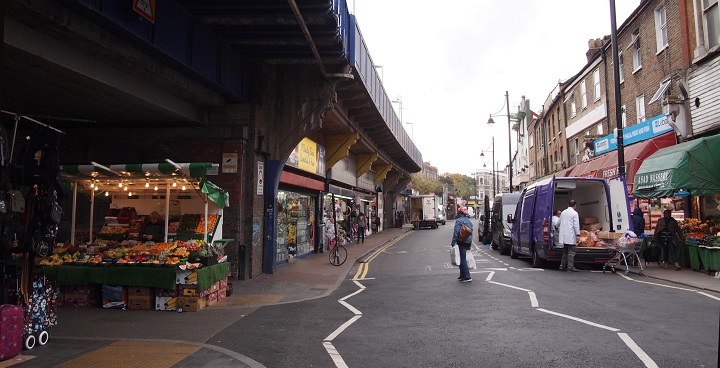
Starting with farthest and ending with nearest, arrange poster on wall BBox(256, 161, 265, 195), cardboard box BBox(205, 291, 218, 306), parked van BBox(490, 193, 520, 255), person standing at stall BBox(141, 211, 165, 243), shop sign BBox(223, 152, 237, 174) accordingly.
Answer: parked van BBox(490, 193, 520, 255), poster on wall BBox(256, 161, 265, 195), shop sign BBox(223, 152, 237, 174), person standing at stall BBox(141, 211, 165, 243), cardboard box BBox(205, 291, 218, 306)

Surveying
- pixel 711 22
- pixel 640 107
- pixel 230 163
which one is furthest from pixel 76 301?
pixel 640 107

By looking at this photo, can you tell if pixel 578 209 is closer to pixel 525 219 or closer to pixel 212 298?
pixel 525 219

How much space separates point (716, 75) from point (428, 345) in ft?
41.8

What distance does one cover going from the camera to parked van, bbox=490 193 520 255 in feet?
62.3

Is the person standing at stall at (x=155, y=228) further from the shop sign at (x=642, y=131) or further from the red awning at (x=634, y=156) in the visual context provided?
the shop sign at (x=642, y=131)

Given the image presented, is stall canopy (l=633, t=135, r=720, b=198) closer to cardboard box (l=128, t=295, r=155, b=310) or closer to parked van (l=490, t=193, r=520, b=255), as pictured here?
parked van (l=490, t=193, r=520, b=255)

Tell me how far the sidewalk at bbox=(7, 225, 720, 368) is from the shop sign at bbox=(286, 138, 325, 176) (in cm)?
500

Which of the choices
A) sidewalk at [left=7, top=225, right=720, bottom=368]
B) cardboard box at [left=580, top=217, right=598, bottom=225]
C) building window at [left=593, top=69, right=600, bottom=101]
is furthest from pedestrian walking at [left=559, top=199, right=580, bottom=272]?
building window at [left=593, top=69, right=600, bottom=101]

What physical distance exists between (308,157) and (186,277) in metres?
9.69

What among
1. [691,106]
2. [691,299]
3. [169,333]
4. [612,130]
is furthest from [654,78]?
[169,333]

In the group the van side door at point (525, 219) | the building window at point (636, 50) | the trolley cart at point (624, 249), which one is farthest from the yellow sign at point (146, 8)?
the building window at point (636, 50)

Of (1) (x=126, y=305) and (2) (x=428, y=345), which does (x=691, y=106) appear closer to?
(2) (x=428, y=345)

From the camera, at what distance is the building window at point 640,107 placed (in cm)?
1859

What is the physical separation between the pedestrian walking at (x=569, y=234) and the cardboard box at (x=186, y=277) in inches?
356
